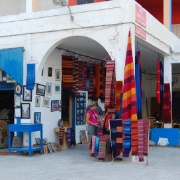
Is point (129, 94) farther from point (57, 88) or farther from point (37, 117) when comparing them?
point (57, 88)

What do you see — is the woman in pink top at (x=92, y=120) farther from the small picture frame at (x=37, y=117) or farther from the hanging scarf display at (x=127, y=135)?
the hanging scarf display at (x=127, y=135)

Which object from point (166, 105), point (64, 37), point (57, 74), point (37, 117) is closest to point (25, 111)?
point (37, 117)

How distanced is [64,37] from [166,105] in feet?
17.0

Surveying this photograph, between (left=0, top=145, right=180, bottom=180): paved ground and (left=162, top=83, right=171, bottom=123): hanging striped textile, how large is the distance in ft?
9.27

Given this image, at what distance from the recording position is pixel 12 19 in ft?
37.1

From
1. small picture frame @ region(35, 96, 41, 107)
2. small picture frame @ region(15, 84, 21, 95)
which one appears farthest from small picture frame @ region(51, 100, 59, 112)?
small picture frame @ region(15, 84, 21, 95)

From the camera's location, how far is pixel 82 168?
329 inches

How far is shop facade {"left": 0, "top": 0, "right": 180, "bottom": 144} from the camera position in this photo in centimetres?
952

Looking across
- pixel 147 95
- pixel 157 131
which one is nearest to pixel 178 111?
pixel 147 95

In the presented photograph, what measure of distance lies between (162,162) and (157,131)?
139 inches

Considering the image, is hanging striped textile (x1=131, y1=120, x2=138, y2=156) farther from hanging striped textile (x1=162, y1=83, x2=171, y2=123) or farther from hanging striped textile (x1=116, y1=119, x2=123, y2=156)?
hanging striped textile (x1=162, y1=83, x2=171, y2=123)

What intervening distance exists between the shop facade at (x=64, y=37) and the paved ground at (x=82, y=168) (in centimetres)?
143

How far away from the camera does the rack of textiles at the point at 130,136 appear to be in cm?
866

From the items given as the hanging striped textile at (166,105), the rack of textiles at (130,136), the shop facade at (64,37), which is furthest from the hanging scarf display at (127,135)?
the hanging striped textile at (166,105)
